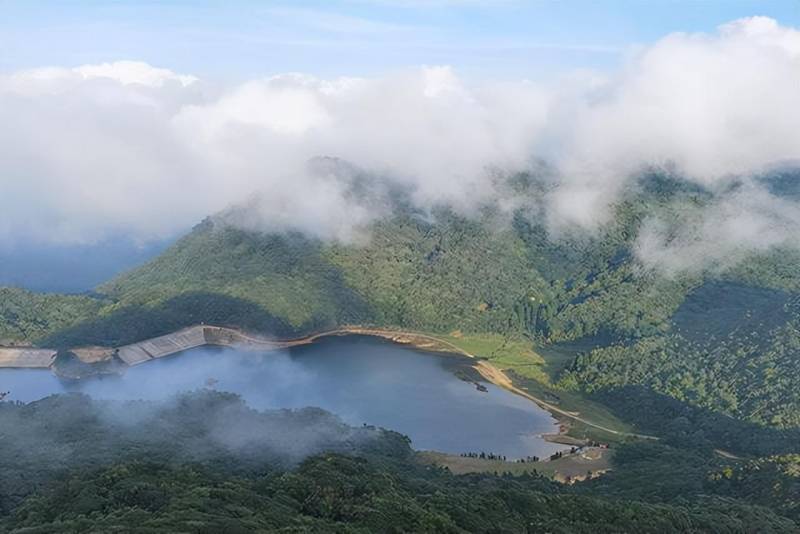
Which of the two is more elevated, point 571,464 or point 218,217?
point 218,217

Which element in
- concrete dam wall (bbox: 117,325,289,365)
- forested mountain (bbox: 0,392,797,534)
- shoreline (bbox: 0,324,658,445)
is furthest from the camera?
concrete dam wall (bbox: 117,325,289,365)

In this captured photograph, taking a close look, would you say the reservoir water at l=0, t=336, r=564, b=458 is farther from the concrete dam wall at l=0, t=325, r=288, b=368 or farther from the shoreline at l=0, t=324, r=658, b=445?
the concrete dam wall at l=0, t=325, r=288, b=368

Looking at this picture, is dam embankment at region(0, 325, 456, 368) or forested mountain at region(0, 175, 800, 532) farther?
dam embankment at region(0, 325, 456, 368)

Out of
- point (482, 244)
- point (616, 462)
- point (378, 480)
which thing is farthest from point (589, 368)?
point (378, 480)

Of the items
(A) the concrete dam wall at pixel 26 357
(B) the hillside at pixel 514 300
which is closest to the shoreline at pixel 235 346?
(A) the concrete dam wall at pixel 26 357

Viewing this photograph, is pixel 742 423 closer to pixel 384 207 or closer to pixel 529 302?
pixel 529 302

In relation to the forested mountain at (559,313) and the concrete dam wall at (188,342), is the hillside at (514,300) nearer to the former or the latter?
the forested mountain at (559,313)

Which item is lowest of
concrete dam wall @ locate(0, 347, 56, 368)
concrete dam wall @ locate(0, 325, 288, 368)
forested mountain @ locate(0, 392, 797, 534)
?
concrete dam wall @ locate(0, 347, 56, 368)

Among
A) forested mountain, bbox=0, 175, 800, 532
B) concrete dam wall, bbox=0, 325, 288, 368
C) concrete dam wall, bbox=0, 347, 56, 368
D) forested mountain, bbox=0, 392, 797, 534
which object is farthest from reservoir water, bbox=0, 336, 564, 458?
forested mountain, bbox=0, 392, 797, 534
